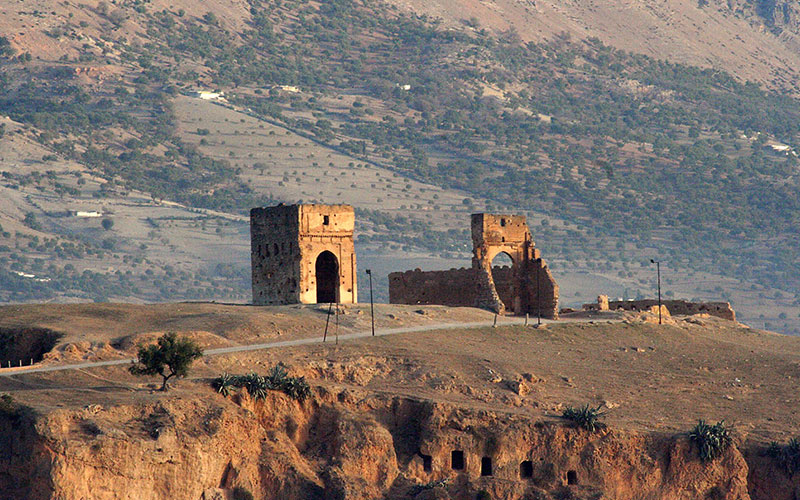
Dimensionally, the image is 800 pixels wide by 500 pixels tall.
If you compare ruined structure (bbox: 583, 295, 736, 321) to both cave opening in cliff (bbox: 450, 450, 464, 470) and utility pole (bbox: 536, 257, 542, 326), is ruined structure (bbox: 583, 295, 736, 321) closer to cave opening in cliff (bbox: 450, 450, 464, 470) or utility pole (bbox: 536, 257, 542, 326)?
utility pole (bbox: 536, 257, 542, 326)

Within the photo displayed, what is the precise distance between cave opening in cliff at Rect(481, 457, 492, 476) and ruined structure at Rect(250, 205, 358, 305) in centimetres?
2007

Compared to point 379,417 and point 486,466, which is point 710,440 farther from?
point 379,417

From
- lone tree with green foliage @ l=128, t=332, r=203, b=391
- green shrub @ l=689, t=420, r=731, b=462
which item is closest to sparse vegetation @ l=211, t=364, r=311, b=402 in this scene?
lone tree with green foliage @ l=128, t=332, r=203, b=391

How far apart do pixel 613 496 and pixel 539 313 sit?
70.9 ft

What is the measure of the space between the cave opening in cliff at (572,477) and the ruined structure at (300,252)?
21204mm

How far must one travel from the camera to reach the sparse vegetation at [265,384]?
56062 millimetres

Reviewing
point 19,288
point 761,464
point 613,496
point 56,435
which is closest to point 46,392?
point 56,435

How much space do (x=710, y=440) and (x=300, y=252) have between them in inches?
973

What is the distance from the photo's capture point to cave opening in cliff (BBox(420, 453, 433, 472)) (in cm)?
5737

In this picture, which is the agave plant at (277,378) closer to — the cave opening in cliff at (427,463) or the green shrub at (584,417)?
the cave opening in cliff at (427,463)

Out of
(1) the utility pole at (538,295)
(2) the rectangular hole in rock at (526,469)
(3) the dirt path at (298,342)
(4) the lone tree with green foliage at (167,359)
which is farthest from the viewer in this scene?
(1) the utility pole at (538,295)

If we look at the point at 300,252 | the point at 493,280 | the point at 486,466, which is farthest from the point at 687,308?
the point at 486,466

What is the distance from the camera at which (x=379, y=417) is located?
57.8m

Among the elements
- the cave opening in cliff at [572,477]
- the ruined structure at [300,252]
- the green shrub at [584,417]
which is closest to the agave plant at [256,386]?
the green shrub at [584,417]
